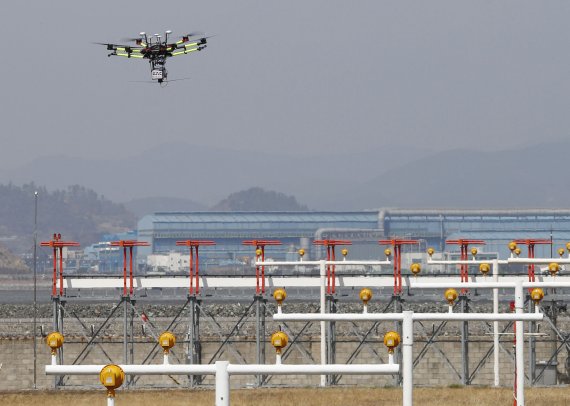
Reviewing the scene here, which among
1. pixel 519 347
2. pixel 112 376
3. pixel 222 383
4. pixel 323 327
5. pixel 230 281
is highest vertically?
pixel 230 281

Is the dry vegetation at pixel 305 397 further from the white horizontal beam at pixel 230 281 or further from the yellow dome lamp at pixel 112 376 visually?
the yellow dome lamp at pixel 112 376

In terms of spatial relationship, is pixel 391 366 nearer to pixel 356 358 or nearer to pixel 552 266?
pixel 552 266

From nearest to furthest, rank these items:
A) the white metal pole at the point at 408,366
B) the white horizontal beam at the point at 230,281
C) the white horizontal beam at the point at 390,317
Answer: the white metal pole at the point at 408,366 → the white horizontal beam at the point at 390,317 → the white horizontal beam at the point at 230,281

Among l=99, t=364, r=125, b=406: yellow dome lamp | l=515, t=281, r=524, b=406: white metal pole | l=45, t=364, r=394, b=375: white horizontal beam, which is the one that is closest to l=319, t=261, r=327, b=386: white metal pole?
l=515, t=281, r=524, b=406: white metal pole

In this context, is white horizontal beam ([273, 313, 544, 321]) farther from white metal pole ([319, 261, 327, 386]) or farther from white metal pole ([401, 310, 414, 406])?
white metal pole ([319, 261, 327, 386])

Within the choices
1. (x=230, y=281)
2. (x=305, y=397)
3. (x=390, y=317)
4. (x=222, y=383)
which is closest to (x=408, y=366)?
(x=390, y=317)

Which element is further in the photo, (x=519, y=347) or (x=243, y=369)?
(x=519, y=347)

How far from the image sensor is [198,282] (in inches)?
3125

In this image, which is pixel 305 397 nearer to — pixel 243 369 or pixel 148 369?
pixel 148 369

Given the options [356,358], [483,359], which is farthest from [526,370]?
[356,358]

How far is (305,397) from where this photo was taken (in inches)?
2496

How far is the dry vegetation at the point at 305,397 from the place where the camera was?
198ft

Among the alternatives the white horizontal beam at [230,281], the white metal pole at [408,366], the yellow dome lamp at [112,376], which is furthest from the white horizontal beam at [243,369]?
the white horizontal beam at [230,281]

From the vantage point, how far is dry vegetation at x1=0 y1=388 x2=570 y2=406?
6028cm
